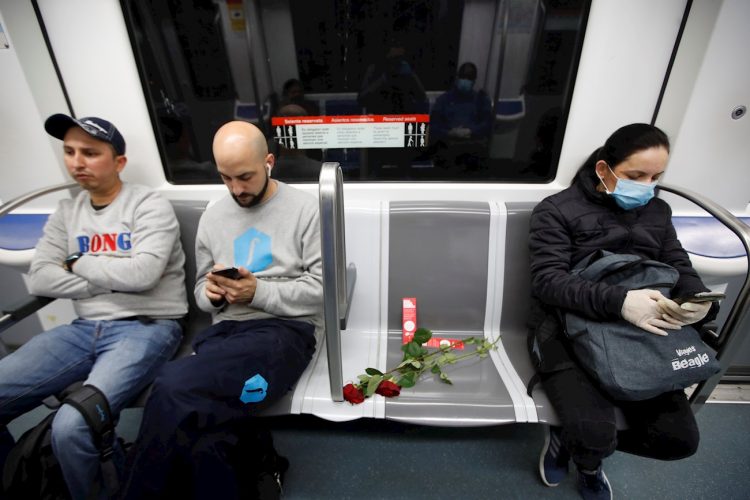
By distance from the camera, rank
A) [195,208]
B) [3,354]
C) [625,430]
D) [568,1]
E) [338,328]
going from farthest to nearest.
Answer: [195,208] < [3,354] < [568,1] < [625,430] < [338,328]

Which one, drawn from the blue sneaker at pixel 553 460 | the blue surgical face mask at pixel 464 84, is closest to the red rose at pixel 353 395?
the blue sneaker at pixel 553 460

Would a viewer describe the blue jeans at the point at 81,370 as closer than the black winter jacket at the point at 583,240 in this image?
Yes

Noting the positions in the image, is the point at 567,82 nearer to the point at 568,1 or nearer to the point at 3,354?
the point at 568,1

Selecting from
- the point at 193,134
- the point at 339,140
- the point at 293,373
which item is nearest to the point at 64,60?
the point at 193,134

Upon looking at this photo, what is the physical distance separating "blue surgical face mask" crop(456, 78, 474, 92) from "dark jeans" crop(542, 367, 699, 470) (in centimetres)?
128

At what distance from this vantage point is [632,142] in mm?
1400

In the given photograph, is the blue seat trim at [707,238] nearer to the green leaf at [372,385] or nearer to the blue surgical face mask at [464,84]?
the blue surgical face mask at [464,84]

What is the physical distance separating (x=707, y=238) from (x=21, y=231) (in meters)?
3.34

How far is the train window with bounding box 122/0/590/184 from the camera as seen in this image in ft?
5.42

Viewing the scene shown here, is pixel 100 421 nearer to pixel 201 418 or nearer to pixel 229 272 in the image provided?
pixel 201 418

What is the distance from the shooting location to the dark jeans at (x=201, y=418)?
46.4 inches

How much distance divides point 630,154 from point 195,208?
188cm

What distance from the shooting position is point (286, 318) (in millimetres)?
1624

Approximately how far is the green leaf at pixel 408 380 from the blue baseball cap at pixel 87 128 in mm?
1590
